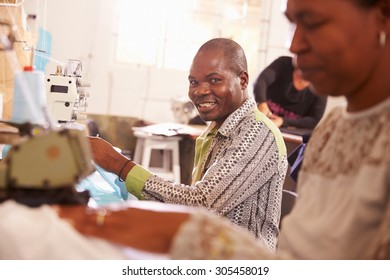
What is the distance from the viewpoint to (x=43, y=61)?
1.78 meters

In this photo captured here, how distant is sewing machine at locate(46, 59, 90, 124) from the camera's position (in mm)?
1679

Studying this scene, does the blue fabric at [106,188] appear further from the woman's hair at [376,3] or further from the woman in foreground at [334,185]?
the woman's hair at [376,3]

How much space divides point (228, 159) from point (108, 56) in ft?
6.50

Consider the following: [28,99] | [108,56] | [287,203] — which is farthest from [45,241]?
[108,56]

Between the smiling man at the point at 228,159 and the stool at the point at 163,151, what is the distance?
4.01 ft

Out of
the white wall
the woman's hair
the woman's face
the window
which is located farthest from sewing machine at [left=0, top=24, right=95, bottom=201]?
the window

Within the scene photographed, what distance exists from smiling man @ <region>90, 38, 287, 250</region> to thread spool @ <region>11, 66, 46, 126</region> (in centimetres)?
56

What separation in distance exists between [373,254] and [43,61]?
4.25 feet

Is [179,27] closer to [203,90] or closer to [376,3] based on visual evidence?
[203,90]

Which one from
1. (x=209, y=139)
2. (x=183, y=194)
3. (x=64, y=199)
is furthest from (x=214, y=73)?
(x=64, y=199)

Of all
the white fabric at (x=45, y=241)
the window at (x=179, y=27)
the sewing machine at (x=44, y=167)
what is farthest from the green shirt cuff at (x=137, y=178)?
the window at (x=179, y=27)

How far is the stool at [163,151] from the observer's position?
320 cm

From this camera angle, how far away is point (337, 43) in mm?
880
